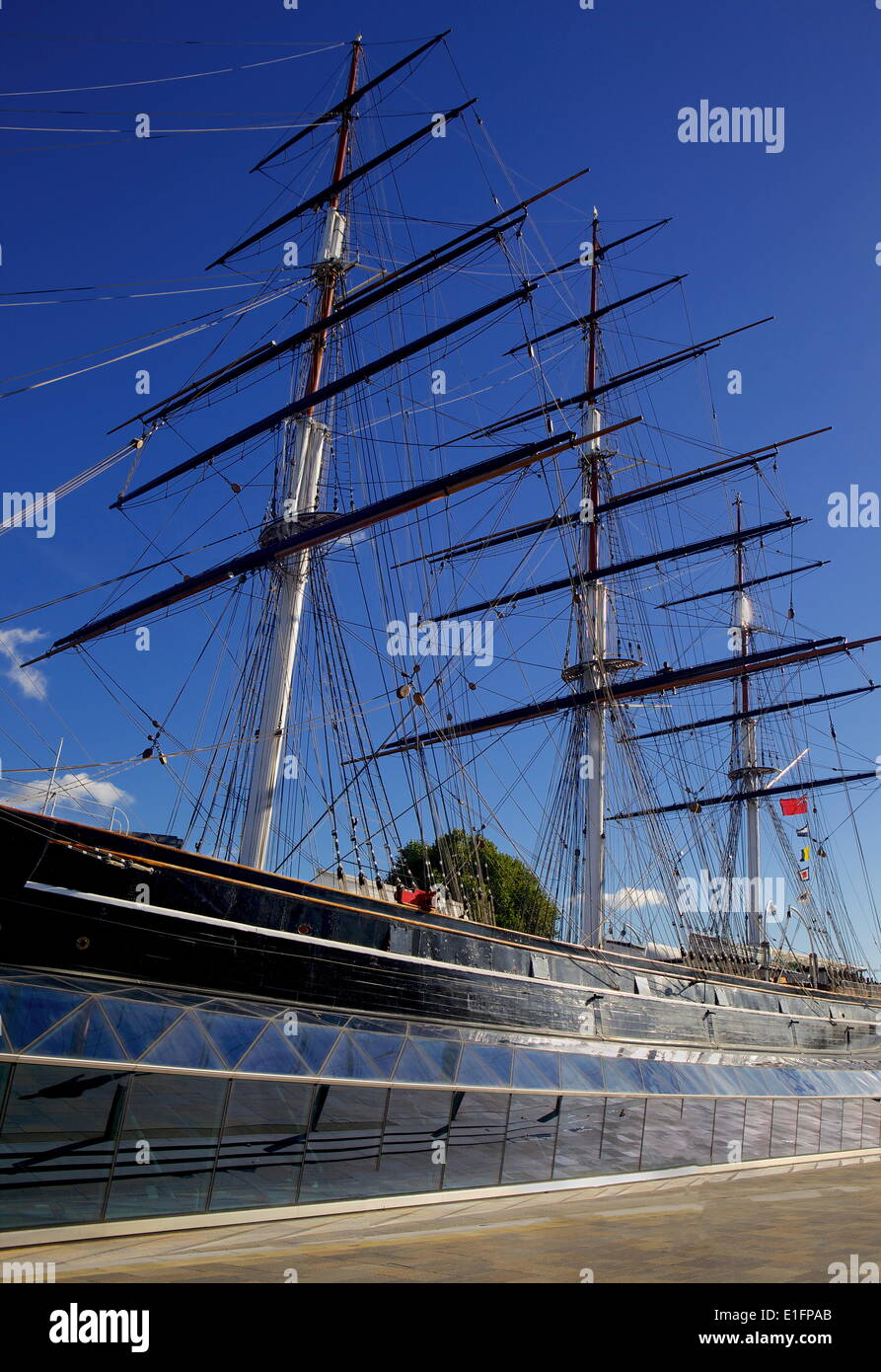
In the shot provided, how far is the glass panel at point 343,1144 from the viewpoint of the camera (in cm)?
913

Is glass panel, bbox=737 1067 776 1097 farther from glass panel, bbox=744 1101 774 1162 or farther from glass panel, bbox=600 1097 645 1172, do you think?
glass panel, bbox=600 1097 645 1172

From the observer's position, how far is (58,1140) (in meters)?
8.02

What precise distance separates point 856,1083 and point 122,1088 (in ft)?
77.5

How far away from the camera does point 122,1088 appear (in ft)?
25.4

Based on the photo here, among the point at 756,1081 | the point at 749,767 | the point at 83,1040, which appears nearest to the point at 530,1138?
the point at 83,1040

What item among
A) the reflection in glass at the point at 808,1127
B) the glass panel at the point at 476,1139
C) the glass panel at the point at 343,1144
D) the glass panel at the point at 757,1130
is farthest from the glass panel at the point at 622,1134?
the reflection in glass at the point at 808,1127

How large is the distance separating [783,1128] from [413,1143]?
10379 millimetres

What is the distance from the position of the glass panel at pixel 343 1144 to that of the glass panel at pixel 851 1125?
14.2m

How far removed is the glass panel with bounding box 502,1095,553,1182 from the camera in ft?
35.5

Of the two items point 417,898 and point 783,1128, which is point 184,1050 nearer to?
point 417,898

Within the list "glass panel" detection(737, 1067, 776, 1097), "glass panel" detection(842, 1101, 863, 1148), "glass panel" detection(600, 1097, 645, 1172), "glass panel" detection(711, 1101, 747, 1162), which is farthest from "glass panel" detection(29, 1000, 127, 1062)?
"glass panel" detection(842, 1101, 863, 1148)

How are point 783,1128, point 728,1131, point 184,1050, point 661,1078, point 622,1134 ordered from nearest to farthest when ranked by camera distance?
1. point 184,1050
2. point 622,1134
3. point 661,1078
4. point 728,1131
5. point 783,1128
